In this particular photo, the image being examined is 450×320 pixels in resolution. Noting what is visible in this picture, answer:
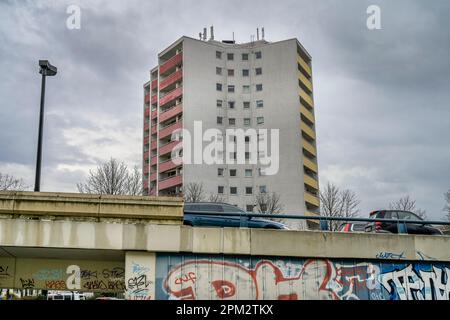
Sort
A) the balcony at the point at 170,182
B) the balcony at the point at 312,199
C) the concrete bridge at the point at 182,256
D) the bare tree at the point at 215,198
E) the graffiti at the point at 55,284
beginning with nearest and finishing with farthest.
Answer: the concrete bridge at the point at 182,256, the graffiti at the point at 55,284, the bare tree at the point at 215,198, the balcony at the point at 312,199, the balcony at the point at 170,182

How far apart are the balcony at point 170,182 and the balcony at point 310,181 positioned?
19.5 metres

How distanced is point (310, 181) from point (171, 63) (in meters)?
30.8

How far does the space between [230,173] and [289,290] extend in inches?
2589

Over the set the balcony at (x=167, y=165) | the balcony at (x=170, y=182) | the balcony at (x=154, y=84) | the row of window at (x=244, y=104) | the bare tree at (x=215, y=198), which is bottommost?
the bare tree at (x=215, y=198)

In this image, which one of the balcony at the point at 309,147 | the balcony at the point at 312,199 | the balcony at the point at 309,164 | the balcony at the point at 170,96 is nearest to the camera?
the balcony at the point at 312,199

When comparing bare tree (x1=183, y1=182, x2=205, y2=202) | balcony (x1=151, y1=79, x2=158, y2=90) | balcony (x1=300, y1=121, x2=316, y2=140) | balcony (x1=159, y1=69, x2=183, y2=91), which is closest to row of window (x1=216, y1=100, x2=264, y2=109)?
balcony (x1=159, y1=69, x2=183, y2=91)

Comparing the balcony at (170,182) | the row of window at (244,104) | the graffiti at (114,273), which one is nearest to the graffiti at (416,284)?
the graffiti at (114,273)

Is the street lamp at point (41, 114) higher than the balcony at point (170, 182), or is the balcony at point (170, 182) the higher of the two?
the balcony at point (170, 182)

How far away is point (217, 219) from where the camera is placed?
1653 centimetres

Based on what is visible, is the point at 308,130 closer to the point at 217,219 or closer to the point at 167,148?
the point at 167,148

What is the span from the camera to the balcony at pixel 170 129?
7781cm

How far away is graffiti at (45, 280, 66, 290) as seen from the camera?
13508 millimetres

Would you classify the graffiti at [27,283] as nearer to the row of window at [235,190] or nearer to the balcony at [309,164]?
the row of window at [235,190]

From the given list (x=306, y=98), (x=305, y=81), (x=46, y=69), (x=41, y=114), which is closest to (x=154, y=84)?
(x=305, y=81)
